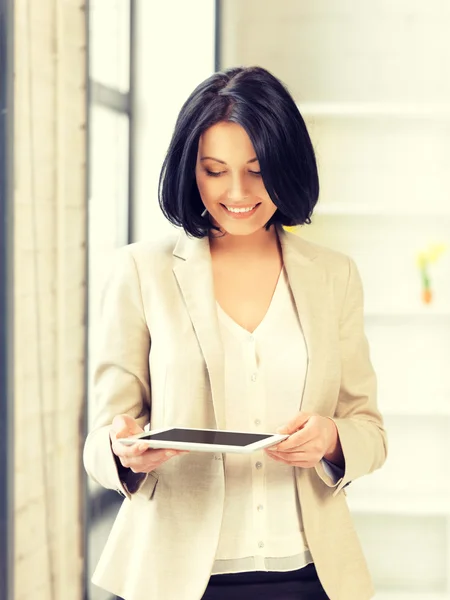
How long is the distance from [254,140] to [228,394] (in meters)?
0.38

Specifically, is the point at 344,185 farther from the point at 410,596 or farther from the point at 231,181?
the point at 231,181

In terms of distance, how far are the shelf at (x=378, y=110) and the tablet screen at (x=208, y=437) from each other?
8.49 ft

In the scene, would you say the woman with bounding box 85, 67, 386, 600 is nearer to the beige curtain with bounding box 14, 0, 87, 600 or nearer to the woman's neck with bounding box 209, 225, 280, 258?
the woman's neck with bounding box 209, 225, 280, 258

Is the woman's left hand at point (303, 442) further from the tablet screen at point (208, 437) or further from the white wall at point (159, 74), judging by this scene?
the white wall at point (159, 74)

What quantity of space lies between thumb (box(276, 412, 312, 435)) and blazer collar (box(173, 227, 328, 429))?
7cm

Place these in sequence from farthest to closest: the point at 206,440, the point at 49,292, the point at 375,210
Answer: the point at 375,210 < the point at 49,292 < the point at 206,440

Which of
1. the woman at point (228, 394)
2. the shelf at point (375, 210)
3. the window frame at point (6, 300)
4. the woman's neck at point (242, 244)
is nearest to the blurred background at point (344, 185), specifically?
the shelf at point (375, 210)

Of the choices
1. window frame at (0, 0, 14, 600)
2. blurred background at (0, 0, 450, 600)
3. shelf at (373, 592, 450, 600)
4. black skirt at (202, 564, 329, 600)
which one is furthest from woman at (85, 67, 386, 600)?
shelf at (373, 592, 450, 600)

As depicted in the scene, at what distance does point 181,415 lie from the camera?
1.37 meters

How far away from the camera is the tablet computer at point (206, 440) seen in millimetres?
1192

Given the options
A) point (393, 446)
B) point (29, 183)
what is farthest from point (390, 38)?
point (29, 183)

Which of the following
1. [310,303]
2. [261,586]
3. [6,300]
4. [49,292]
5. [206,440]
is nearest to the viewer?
[206,440]

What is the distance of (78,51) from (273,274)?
1.44 meters

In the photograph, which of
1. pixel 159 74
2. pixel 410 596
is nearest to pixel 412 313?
pixel 410 596
